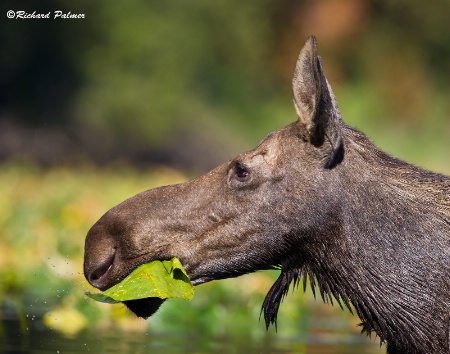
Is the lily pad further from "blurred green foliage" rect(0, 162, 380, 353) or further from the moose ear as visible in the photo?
"blurred green foliage" rect(0, 162, 380, 353)

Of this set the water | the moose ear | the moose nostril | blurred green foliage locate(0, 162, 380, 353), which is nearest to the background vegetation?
blurred green foliage locate(0, 162, 380, 353)

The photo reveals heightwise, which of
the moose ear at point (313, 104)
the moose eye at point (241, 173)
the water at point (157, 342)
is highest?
the moose ear at point (313, 104)

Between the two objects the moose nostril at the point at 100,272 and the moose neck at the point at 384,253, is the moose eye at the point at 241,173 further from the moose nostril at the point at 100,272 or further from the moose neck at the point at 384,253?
the moose nostril at the point at 100,272

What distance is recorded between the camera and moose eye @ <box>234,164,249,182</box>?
676 centimetres

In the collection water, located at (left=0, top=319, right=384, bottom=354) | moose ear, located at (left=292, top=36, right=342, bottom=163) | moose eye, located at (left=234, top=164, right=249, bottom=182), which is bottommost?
water, located at (left=0, top=319, right=384, bottom=354)

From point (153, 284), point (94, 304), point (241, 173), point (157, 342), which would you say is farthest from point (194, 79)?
point (153, 284)

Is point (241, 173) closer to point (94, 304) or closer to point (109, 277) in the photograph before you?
point (109, 277)

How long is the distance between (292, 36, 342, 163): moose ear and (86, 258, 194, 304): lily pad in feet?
3.63

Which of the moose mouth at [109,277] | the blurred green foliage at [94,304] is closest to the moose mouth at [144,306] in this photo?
the moose mouth at [109,277]

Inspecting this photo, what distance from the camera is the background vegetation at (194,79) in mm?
27812

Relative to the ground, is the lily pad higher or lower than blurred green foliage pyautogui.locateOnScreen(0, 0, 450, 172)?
lower

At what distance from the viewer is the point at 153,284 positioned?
6.52m

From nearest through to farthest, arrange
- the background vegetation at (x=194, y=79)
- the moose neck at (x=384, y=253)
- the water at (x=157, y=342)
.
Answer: the moose neck at (x=384, y=253) → the water at (x=157, y=342) → the background vegetation at (x=194, y=79)

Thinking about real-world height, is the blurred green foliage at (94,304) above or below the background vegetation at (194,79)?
below
